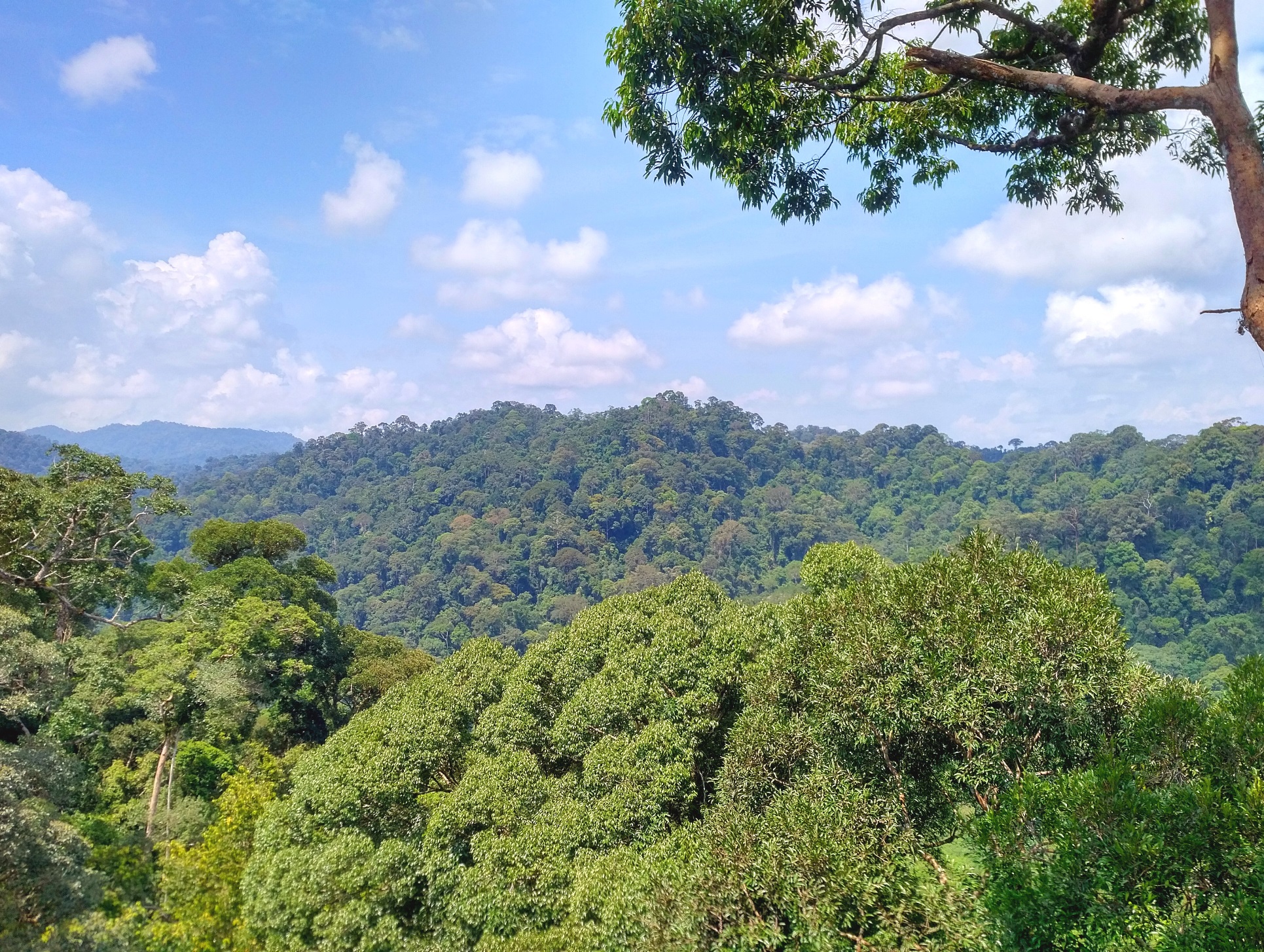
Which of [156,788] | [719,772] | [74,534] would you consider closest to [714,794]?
[719,772]

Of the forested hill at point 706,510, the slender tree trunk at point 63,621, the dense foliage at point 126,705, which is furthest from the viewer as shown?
the forested hill at point 706,510

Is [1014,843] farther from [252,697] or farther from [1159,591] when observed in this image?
[1159,591]

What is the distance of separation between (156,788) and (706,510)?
95.6 metres

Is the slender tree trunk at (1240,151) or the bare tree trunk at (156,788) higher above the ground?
the slender tree trunk at (1240,151)

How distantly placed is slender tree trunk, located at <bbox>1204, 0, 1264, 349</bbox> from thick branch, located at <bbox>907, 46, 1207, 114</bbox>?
0.38 feet

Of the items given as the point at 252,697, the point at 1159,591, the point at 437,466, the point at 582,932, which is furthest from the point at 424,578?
the point at 582,932

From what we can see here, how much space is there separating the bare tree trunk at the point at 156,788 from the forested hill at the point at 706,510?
58524 mm

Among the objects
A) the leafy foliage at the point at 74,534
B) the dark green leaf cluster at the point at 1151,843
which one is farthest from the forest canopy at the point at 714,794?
the leafy foliage at the point at 74,534

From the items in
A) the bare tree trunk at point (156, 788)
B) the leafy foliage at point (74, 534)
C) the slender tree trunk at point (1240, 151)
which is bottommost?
the bare tree trunk at point (156, 788)

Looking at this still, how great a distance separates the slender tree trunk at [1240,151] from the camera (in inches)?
149

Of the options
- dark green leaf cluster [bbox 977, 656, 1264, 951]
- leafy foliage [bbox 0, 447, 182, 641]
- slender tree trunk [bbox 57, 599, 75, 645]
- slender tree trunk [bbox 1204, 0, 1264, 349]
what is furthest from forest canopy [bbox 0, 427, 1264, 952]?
slender tree trunk [bbox 1204, 0, 1264, 349]

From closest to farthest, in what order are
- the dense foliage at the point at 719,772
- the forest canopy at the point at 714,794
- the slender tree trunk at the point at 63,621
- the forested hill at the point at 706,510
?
the forest canopy at the point at 714,794 < the dense foliage at the point at 719,772 < the slender tree trunk at the point at 63,621 < the forested hill at the point at 706,510

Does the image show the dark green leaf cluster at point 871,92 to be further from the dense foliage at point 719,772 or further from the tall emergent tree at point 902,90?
the dense foliage at point 719,772

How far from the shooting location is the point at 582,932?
25.6ft
